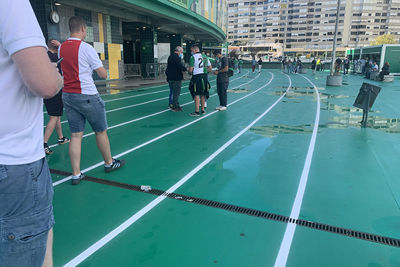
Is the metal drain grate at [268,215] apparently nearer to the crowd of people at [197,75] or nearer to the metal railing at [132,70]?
the crowd of people at [197,75]

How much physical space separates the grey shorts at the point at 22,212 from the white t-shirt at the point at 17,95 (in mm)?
56

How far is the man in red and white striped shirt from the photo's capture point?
412cm

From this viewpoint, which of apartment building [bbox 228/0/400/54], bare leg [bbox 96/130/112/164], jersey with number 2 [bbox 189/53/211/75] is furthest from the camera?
apartment building [bbox 228/0/400/54]

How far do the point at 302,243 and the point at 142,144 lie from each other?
14.0 ft

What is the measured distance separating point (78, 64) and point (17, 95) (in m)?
3.03

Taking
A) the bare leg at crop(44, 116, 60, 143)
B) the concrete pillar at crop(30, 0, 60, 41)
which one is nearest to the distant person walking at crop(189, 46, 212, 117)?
the bare leg at crop(44, 116, 60, 143)

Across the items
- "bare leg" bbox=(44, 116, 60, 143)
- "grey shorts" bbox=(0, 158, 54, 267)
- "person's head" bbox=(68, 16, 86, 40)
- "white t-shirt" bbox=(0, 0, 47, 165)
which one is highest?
"person's head" bbox=(68, 16, 86, 40)

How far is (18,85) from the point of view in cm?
136

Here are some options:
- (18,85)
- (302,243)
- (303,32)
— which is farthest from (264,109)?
(303,32)

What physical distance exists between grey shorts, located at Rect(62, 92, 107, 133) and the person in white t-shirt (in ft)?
9.52

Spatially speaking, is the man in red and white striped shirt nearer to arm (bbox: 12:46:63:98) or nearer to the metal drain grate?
the metal drain grate

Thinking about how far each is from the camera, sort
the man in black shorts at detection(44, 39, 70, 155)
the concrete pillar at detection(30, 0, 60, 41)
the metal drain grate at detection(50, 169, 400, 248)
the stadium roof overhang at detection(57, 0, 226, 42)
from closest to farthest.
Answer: the metal drain grate at detection(50, 169, 400, 248), the man in black shorts at detection(44, 39, 70, 155), the concrete pillar at detection(30, 0, 60, 41), the stadium roof overhang at detection(57, 0, 226, 42)

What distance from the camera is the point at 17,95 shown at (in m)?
1.36

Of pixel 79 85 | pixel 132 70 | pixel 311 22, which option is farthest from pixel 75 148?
pixel 311 22
